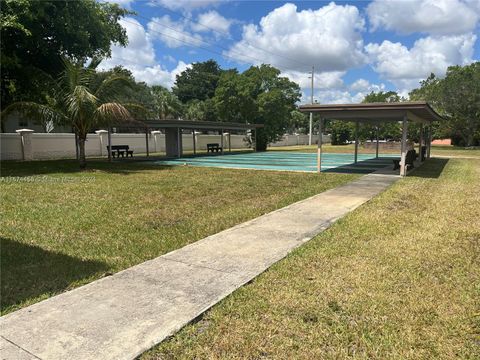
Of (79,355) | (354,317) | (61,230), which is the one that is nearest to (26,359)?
(79,355)

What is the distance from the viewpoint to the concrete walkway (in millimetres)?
2965

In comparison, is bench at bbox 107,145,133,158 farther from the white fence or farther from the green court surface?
the green court surface

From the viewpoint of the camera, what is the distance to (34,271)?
4.59 metres

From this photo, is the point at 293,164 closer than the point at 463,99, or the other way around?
the point at 293,164

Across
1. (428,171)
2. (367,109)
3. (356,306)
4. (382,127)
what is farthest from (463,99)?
(356,306)

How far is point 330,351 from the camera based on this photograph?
300 cm

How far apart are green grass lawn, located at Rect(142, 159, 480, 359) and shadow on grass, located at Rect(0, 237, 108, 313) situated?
1.79 metres

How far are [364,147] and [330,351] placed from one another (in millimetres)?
37390

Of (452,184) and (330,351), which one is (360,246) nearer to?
(330,351)

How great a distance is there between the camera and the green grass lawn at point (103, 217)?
4.62 m

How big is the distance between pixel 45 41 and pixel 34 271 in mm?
16406

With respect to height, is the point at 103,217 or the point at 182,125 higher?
the point at 182,125

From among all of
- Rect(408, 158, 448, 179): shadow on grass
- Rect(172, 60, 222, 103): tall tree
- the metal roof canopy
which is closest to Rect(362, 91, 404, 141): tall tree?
the metal roof canopy

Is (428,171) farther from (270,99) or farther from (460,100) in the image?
(460,100)
